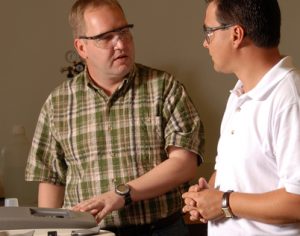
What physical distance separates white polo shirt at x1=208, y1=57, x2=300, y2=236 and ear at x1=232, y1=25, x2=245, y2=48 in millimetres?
96

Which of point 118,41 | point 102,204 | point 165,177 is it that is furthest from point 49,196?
point 118,41

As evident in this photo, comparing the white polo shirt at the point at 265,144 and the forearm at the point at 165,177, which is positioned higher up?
the white polo shirt at the point at 265,144

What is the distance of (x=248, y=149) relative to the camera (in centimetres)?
118

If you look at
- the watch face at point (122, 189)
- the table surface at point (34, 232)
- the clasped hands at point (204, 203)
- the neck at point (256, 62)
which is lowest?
the watch face at point (122, 189)

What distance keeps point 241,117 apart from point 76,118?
0.72 metres

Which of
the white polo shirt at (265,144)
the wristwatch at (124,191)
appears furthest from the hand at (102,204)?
the white polo shirt at (265,144)

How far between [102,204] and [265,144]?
2.00 feet

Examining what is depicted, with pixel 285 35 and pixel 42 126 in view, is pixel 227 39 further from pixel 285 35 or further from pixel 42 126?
pixel 285 35

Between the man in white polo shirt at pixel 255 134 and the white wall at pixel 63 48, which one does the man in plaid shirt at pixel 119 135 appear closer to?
the man in white polo shirt at pixel 255 134

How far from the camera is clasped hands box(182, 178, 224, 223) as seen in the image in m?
1.22

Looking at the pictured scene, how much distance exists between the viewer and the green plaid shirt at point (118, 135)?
1715mm

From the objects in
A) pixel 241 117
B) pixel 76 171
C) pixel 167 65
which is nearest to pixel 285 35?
pixel 167 65

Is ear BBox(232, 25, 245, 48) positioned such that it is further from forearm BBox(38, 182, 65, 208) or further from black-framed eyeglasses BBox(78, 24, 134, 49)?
forearm BBox(38, 182, 65, 208)

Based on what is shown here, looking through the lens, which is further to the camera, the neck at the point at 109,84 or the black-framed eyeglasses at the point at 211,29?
the neck at the point at 109,84
